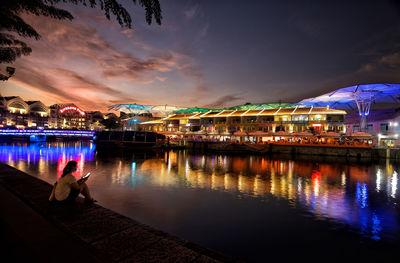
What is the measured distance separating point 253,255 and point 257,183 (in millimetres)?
10693

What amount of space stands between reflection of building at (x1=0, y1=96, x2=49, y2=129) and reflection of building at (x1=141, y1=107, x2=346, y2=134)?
6985 centimetres

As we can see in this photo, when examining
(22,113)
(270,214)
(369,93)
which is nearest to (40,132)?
(22,113)

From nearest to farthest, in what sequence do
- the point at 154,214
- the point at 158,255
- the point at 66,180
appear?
the point at 158,255 → the point at 66,180 → the point at 154,214

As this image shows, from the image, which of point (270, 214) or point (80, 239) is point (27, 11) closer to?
point (80, 239)

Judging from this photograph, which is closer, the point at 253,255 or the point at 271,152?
the point at 253,255

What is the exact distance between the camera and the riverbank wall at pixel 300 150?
39.8m

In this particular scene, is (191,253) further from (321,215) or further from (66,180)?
(321,215)

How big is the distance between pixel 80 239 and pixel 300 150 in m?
47.8

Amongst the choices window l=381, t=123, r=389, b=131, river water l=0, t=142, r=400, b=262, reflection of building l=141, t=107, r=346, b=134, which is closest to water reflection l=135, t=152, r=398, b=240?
river water l=0, t=142, r=400, b=262

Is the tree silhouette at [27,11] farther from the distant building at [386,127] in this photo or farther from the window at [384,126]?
the window at [384,126]

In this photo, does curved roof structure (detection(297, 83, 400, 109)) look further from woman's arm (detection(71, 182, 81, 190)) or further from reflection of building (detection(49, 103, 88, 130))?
reflection of building (detection(49, 103, 88, 130))

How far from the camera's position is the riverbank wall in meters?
39.8

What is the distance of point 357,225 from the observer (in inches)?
353

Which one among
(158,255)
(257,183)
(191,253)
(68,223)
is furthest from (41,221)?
(257,183)
